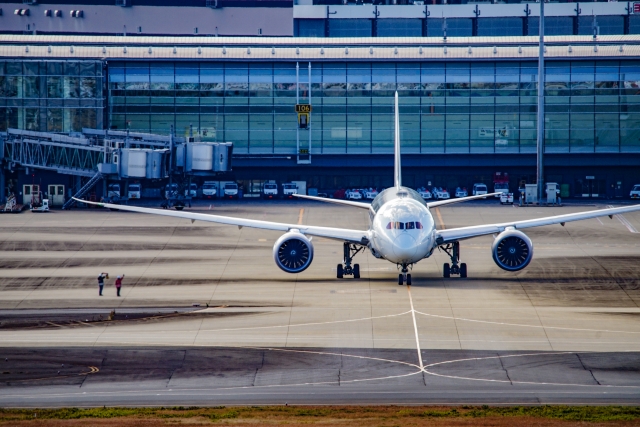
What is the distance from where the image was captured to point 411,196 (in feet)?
212

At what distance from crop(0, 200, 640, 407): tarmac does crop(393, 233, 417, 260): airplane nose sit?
2651 mm

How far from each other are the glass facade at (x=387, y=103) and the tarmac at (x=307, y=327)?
51.3 m

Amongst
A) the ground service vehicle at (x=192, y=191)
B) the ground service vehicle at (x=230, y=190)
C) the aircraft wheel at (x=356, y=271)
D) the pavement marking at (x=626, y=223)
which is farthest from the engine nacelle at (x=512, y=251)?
the ground service vehicle at (x=230, y=190)

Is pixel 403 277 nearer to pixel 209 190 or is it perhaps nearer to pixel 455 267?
pixel 455 267

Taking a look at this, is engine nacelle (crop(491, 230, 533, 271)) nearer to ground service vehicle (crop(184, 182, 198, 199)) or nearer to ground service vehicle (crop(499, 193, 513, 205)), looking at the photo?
ground service vehicle (crop(499, 193, 513, 205))

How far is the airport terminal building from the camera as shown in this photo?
133 metres

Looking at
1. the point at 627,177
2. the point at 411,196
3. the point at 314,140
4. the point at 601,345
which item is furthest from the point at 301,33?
the point at 601,345

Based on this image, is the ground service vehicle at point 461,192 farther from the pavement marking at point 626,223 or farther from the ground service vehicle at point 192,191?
the ground service vehicle at point 192,191

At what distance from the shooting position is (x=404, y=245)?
58.6 m

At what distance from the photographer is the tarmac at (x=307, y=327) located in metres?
40.0

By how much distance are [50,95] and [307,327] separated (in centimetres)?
9034

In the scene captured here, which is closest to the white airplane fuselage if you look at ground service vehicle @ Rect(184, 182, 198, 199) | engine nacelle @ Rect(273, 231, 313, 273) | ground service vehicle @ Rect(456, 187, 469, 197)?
engine nacelle @ Rect(273, 231, 313, 273)

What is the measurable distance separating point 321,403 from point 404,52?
100 metres

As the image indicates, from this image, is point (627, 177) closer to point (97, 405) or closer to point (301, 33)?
point (301, 33)
